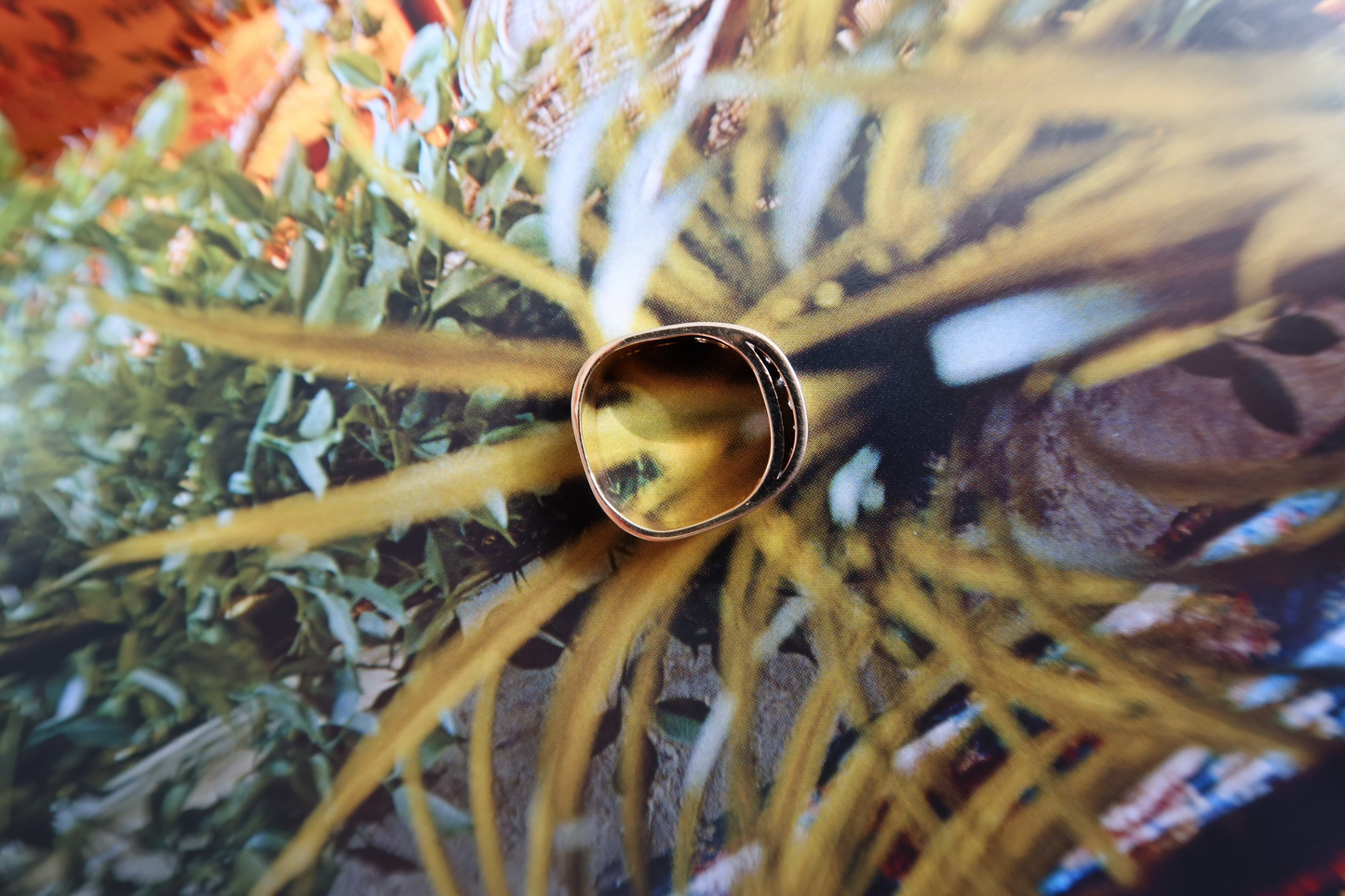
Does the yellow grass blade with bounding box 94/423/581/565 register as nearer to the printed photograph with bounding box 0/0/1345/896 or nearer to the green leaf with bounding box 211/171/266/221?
the printed photograph with bounding box 0/0/1345/896

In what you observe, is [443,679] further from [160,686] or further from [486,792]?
[160,686]

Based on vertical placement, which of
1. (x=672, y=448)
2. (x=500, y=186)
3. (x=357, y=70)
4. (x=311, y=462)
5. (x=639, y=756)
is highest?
(x=357, y=70)

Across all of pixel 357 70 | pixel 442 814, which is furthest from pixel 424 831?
pixel 357 70

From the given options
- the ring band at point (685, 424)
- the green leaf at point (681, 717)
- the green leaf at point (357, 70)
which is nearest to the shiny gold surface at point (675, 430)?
the ring band at point (685, 424)

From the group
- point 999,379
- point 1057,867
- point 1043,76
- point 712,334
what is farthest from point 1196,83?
point 1057,867

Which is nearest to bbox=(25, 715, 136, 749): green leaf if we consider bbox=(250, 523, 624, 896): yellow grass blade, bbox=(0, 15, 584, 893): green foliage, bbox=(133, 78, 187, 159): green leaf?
bbox=(0, 15, 584, 893): green foliage

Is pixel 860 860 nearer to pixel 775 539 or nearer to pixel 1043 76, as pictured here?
pixel 775 539

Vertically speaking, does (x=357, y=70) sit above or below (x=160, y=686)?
above
